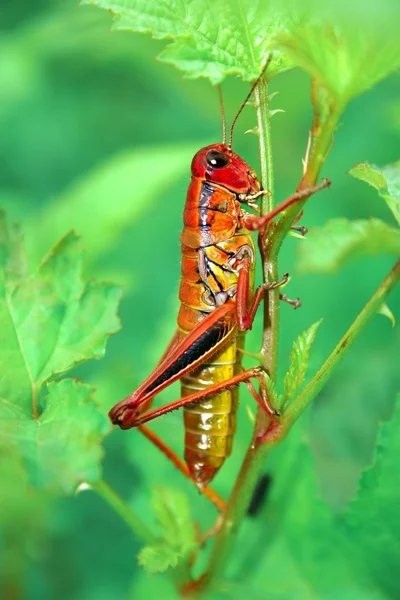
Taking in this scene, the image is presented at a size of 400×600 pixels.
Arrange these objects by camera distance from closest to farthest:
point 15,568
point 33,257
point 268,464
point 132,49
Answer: point 268,464 → point 15,568 → point 33,257 → point 132,49

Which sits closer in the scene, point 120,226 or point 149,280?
point 120,226

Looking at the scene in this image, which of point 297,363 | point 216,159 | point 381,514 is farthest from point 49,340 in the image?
point 381,514

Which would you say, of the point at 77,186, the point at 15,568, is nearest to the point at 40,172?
the point at 77,186

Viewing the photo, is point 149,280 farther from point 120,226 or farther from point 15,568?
point 15,568

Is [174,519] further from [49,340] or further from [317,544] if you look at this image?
[49,340]

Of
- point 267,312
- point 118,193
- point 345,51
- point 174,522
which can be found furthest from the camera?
point 118,193
